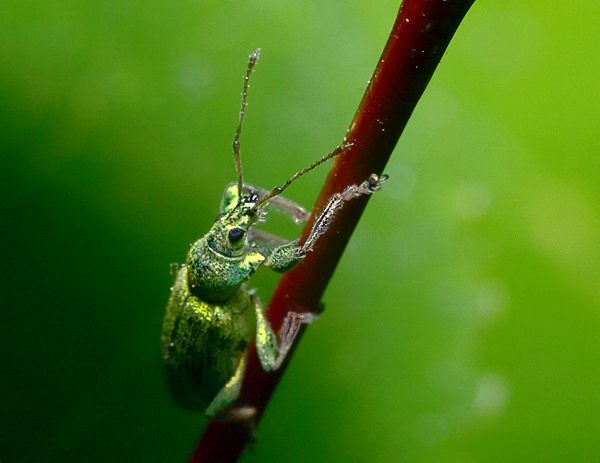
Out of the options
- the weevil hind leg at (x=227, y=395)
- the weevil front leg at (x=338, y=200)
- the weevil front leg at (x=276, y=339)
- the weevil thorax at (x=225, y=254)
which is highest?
the weevil thorax at (x=225, y=254)

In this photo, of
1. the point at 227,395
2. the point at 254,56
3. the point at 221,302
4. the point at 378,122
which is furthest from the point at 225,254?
the point at 378,122

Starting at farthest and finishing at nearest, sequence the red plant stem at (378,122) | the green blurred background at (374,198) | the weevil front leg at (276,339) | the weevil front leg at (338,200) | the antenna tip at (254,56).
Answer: the green blurred background at (374,198) → the weevil front leg at (276,339) → the antenna tip at (254,56) → the weevil front leg at (338,200) → the red plant stem at (378,122)

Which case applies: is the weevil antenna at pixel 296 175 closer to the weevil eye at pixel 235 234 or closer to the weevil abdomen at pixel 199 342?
the weevil eye at pixel 235 234

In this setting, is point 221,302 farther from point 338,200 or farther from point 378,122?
point 378,122

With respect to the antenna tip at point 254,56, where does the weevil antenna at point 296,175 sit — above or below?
below

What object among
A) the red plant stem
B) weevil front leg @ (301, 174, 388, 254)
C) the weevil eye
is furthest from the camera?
the weevil eye

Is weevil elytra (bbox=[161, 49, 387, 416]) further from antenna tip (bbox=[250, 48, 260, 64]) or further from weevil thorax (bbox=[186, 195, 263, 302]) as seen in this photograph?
antenna tip (bbox=[250, 48, 260, 64])

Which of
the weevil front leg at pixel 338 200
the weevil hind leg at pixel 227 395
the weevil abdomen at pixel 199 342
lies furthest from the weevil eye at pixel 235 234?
the weevil front leg at pixel 338 200

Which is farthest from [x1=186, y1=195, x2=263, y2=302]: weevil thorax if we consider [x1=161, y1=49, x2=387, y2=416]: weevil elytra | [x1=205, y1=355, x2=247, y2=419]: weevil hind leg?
[x1=205, y1=355, x2=247, y2=419]: weevil hind leg

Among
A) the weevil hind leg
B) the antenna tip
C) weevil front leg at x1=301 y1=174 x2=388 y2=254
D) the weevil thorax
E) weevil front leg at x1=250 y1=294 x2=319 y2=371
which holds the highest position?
the antenna tip
